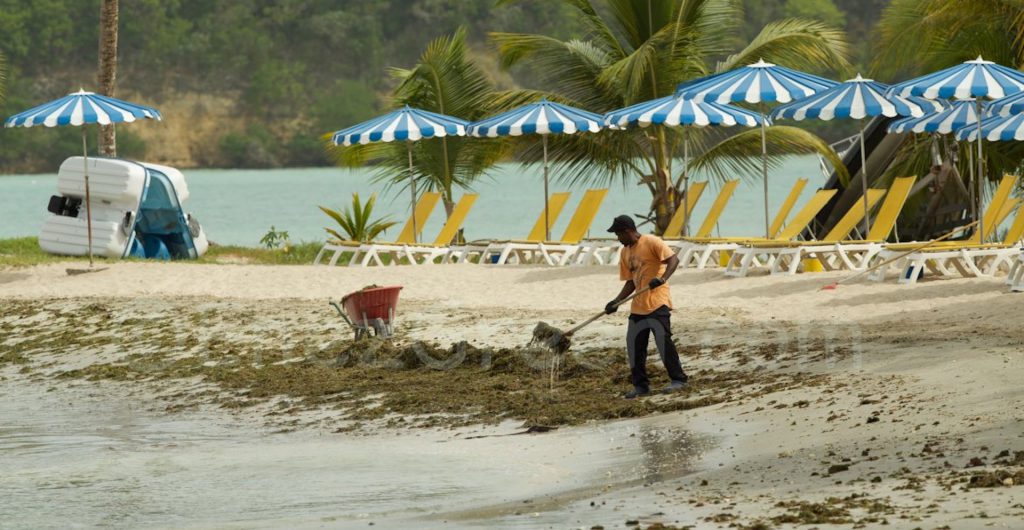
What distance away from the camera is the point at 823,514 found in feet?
20.4

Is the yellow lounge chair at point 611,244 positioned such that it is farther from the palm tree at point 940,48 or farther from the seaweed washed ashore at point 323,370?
the seaweed washed ashore at point 323,370

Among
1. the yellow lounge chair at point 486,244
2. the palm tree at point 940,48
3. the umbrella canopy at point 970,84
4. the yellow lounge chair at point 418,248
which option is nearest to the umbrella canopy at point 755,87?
the umbrella canopy at point 970,84

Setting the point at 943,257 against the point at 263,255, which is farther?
the point at 263,255

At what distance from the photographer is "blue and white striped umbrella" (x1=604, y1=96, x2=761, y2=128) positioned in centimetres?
1712

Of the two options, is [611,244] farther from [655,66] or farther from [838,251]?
[655,66]

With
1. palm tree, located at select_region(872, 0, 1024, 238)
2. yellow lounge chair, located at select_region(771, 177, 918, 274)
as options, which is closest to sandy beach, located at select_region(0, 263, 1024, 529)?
yellow lounge chair, located at select_region(771, 177, 918, 274)

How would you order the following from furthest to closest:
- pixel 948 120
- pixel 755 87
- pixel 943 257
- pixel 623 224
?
pixel 948 120 → pixel 755 87 → pixel 943 257 → pixel 623 224

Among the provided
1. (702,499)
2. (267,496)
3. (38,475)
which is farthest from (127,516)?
(702,499)

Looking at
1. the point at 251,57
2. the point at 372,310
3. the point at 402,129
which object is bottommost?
the point at 372,310

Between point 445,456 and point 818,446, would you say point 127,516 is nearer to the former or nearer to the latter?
point 445,456

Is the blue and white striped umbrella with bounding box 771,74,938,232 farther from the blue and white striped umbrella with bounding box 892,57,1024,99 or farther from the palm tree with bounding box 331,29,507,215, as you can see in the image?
the palm tree with bounding box 331,29,507,215

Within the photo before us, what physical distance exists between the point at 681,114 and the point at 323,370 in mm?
6422

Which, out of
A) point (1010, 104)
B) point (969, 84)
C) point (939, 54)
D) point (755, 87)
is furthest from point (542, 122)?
point (939, 54)

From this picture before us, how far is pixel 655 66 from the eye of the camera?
21.7 m
